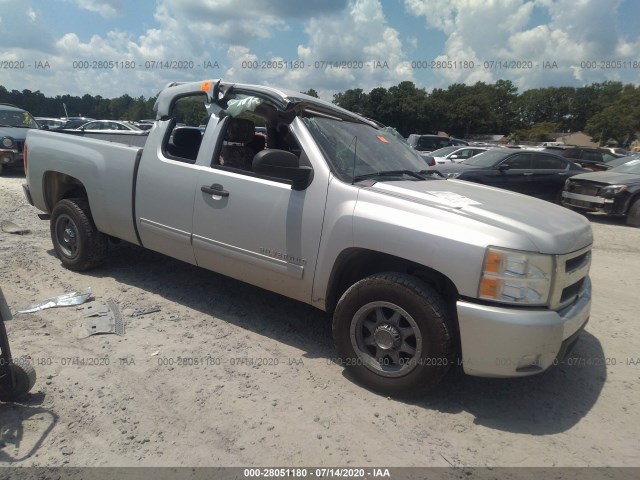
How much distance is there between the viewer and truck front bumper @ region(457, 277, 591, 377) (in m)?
2.75

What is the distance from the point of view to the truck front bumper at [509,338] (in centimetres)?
275

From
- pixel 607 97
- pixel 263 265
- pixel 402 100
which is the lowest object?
pixel 263 265

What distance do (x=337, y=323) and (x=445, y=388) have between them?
36.4 inches

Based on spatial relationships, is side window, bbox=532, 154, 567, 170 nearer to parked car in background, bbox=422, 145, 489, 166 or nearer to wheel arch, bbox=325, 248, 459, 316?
parked car in background, bbox=422, 145, 489, 166

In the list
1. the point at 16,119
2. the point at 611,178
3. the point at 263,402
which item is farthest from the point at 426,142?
the point at 263,402

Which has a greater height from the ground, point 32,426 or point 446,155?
point 446,155

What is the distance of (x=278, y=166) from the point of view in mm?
3312

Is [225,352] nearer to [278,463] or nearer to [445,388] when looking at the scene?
[278,463]

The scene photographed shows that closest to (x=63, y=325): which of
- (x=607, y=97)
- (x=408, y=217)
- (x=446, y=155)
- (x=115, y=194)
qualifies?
(x=115, y=194)

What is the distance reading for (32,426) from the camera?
9.02 ft

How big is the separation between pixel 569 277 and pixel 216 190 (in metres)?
2.71

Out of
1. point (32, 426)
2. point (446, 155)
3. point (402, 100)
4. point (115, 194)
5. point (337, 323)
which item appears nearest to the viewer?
point (32, 426)

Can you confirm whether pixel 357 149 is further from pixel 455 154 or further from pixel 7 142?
pixel 455 154

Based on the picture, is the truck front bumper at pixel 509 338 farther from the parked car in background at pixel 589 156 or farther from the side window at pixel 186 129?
the parked car in background at pixel 589 156
